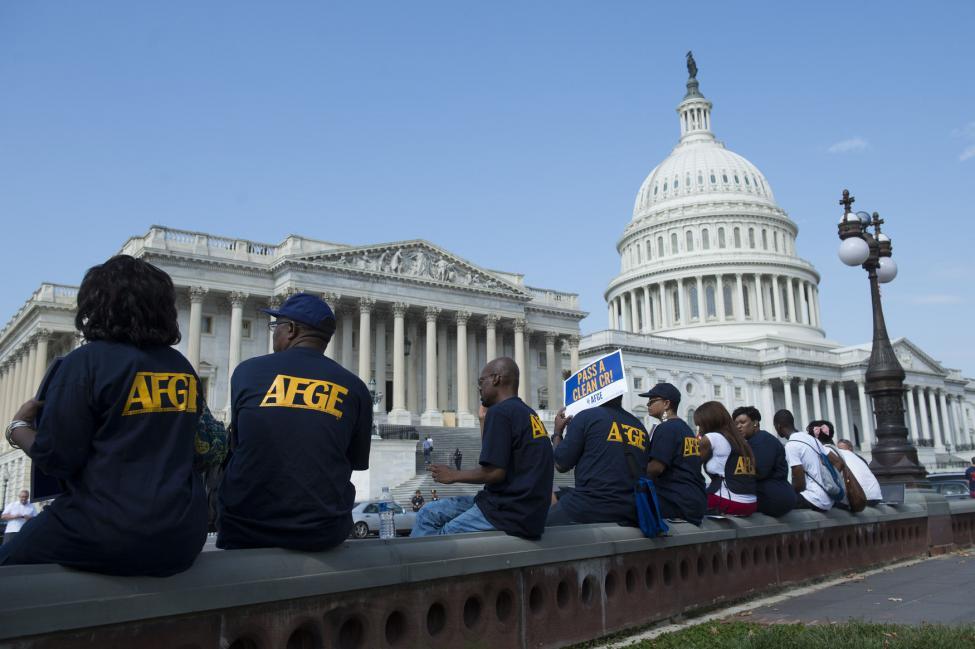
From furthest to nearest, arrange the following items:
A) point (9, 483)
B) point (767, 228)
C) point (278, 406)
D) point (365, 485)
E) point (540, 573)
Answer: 1. point (767, 228)
2. point (9, 483)
3. point (365, 485)
4. point (540, 573)
5. point (278, 406)

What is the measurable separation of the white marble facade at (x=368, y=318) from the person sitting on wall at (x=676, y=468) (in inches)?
1632

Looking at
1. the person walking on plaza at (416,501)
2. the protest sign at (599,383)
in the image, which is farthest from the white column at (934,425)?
the protest sign at (599,383)

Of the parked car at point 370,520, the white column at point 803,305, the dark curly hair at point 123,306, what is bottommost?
the parked car at point 370,520

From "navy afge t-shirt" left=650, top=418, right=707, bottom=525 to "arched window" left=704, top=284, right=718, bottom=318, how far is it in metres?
91.8

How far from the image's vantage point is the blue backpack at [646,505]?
8.12 metres

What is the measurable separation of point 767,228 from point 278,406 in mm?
105628

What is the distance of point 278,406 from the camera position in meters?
5.06

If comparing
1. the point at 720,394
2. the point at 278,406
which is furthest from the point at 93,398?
the point at 720,394

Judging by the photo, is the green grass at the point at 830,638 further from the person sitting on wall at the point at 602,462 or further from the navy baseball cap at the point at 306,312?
the navy baseball cap at the point at 306,312

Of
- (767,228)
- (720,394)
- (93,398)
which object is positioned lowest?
(93,398)

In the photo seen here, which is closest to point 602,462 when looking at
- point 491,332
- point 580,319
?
point 491,332

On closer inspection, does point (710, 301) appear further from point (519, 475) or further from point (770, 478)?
point (519, 475)

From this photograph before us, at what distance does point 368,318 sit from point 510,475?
152 ft

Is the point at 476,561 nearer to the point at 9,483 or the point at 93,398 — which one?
the point at 93,398
